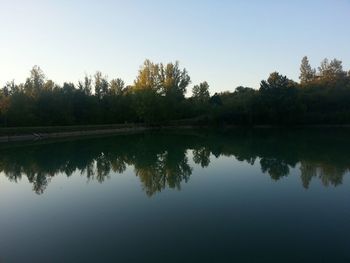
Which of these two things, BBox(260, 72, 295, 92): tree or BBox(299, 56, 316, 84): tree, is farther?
BBox(299, 56, 316, 84): tree

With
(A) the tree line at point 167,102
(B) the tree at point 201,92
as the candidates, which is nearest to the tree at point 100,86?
(A) the tree line at point 167,102

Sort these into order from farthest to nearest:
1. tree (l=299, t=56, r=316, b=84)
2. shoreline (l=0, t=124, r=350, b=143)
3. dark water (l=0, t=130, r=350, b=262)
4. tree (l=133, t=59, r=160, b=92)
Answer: tree (l=299, t=56, r=316, b=84)
tree (l=133, t=59, r=160, b=92)
shoreline (l=0, t=124, r=350, b=143)
dark water (l=0, t=130, r=350, b=262)

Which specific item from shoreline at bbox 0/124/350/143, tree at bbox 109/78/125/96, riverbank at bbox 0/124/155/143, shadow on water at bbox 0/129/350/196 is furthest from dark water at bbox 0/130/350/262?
tree at bbox 109/78/125/96

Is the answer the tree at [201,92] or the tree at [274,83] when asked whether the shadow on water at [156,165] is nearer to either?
the tree at [274,83]

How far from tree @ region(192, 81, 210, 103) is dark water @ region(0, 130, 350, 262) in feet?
184

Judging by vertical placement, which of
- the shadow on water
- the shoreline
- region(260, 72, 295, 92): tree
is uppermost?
region(260, 72, 295, 92): tree

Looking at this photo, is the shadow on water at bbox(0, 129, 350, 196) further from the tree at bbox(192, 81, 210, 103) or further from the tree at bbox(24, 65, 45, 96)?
the tree at bbox(192, 81, 210, 103)

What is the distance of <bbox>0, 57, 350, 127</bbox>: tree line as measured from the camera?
2032 inches

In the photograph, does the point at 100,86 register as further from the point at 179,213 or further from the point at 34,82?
the point at 179,213

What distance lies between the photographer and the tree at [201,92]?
74.4 metres

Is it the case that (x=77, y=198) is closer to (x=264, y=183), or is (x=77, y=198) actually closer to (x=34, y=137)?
(x=264, y=183)

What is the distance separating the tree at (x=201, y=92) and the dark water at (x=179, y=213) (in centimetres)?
5622

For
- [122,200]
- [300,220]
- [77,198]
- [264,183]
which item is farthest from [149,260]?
[264,183]

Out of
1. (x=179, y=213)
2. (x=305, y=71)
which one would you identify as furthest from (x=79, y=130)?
(x=305, y=71)
